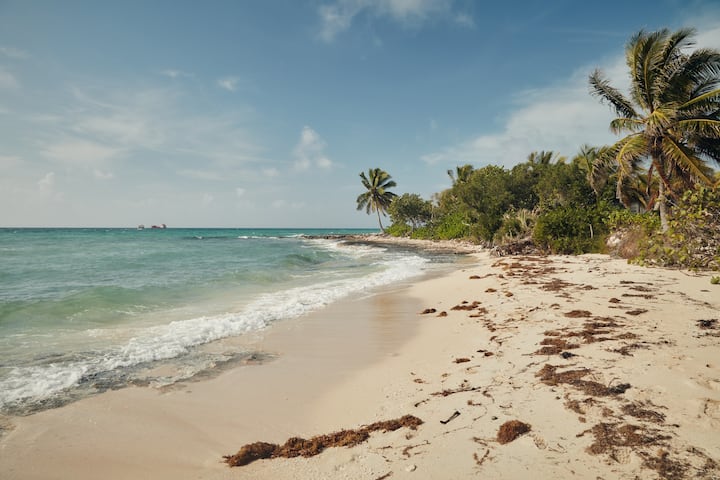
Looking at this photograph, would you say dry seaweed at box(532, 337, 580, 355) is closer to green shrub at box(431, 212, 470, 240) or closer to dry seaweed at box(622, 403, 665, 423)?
dry seaweed at box(622, 403, 665, 423)

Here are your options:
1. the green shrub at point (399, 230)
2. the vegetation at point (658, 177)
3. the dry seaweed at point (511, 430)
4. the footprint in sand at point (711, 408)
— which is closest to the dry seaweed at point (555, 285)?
the vegetation at point (658, 177)

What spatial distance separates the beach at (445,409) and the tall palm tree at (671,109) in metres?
9.32

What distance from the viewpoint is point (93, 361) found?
5.52m

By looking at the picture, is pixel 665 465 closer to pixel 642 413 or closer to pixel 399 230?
pixel 642 413

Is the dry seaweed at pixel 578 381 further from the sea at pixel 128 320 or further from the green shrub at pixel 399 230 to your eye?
the green shrub at pixel 399 230

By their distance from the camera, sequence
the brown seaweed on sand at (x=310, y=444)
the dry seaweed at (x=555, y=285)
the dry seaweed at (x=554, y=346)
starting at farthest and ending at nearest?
the dry seaweed at (x=555, y=285)
the dry seaweed at (x=554, y=346)
the brown seaweed on sand at (x=310, y=444)

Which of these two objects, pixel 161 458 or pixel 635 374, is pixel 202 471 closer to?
pixel 161 458

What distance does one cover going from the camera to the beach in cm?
263

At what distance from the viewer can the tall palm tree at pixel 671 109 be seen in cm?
1260

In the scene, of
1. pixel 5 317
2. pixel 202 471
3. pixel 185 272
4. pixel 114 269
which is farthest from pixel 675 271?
pixel 114 269

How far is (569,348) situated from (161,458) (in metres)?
5.19

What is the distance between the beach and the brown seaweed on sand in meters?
0.07

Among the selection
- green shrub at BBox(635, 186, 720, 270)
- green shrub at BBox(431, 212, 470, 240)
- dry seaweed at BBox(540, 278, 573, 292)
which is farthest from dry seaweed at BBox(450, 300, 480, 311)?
green shrub at BBox(431, 212, 470, 240)

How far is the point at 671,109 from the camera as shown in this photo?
1274 cm
